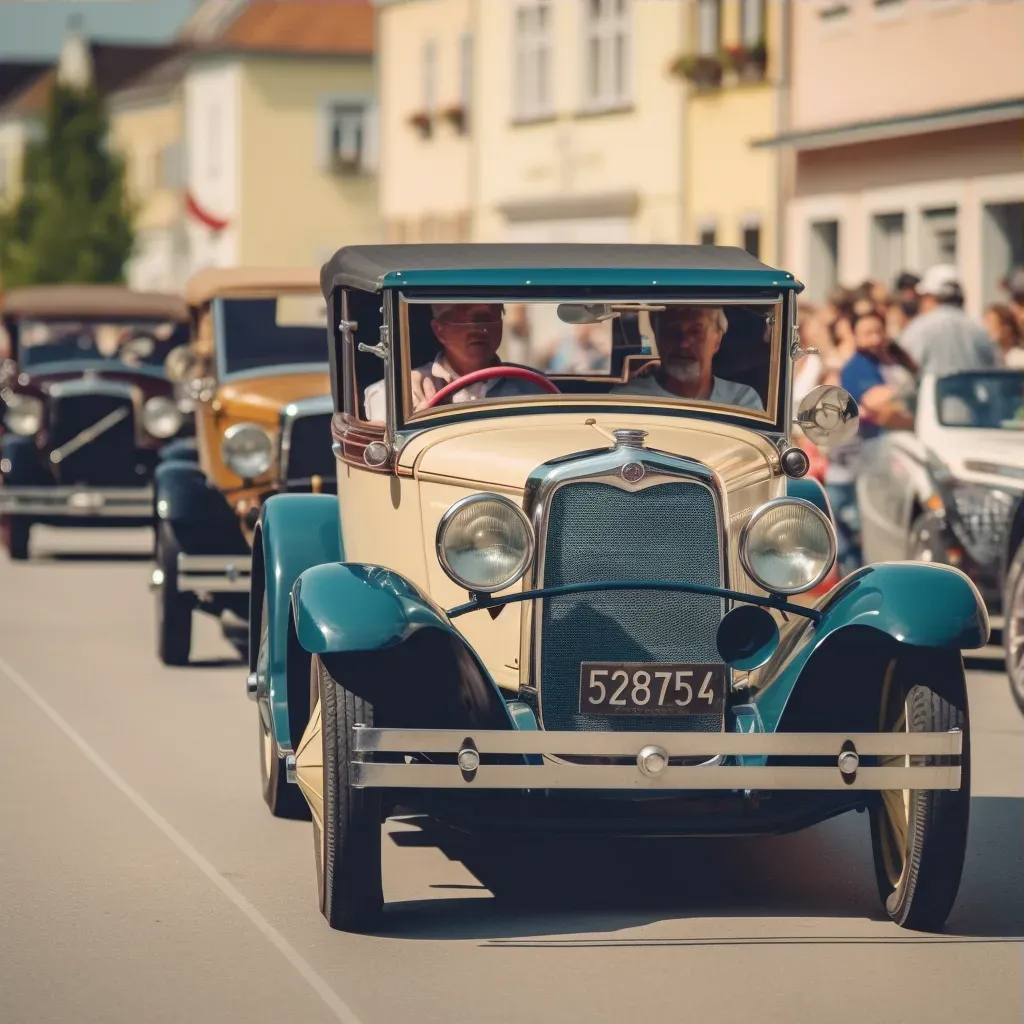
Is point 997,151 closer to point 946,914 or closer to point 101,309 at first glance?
point 101,309

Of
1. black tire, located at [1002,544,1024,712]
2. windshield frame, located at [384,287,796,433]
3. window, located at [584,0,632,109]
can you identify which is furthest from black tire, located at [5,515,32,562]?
window, located at [584,0,632,109]

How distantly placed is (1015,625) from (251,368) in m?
5.26

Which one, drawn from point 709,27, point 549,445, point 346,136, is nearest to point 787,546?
point 549,445

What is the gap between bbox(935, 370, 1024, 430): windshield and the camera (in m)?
13.3

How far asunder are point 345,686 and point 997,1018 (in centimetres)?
188

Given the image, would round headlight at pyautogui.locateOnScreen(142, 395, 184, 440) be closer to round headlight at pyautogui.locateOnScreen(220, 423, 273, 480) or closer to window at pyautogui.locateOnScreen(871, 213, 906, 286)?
round headlight at pyautogui.locateOnScreen(220, 423, 273, 480)

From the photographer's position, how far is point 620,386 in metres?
8.12

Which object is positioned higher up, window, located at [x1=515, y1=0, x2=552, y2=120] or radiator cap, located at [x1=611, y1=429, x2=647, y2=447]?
window, located at [x1=515, y1=0, x2=552, y2=120]

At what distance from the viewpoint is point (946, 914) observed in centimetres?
665

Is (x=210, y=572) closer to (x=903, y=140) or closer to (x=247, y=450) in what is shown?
(x=247, y=450)

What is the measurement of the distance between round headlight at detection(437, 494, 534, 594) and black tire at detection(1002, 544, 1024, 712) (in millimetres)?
4988

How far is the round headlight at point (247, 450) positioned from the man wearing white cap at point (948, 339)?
5218 mm

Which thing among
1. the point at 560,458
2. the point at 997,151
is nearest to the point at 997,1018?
the point at 560,458

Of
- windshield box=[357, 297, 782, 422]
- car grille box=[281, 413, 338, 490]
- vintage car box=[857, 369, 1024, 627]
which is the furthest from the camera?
car grille box=[281, 413, 338, 490]
